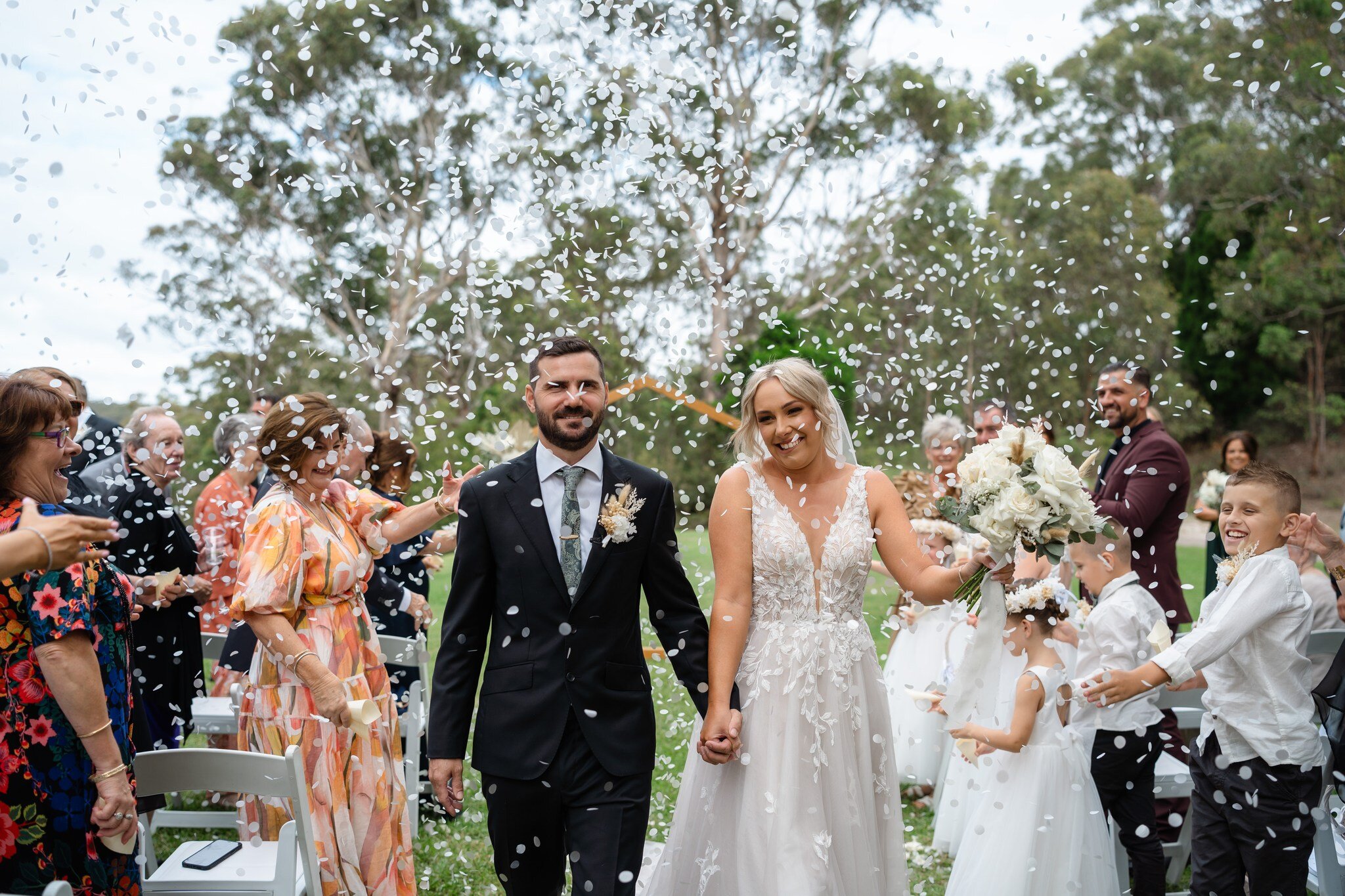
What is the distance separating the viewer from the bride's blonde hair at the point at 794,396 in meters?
3.19

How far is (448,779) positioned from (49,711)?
1062mm

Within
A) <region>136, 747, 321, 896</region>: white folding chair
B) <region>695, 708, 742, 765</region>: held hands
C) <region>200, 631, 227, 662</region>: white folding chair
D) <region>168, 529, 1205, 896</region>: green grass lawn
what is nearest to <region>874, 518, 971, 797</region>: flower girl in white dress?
<region>168, 529, 1205, 896</region>: green grass lawn

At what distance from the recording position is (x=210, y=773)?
9.72 feet

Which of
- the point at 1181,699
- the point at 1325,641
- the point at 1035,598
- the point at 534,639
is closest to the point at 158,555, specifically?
the point at 534,639

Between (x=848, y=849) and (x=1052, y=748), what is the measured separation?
949mm

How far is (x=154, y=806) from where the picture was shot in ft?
10.8

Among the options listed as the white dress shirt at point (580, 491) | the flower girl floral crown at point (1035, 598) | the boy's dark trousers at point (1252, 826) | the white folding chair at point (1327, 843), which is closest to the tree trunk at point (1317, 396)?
the white folding chair at point (1327, 843)

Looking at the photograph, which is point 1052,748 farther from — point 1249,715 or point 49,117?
point 49,117

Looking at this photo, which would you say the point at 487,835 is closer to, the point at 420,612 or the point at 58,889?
the point at 420,612

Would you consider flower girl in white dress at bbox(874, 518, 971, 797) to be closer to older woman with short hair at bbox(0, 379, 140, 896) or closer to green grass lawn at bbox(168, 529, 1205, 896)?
green grass lawn at bbox(168, 529, 1205, 896)

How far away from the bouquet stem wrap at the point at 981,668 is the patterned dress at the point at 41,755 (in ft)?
8.63

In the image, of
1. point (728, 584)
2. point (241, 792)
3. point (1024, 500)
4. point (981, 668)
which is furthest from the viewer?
point (981, 668)

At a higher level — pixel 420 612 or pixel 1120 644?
pixel 420 612

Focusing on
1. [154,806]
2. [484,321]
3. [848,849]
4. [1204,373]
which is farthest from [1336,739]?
[1204,373]
